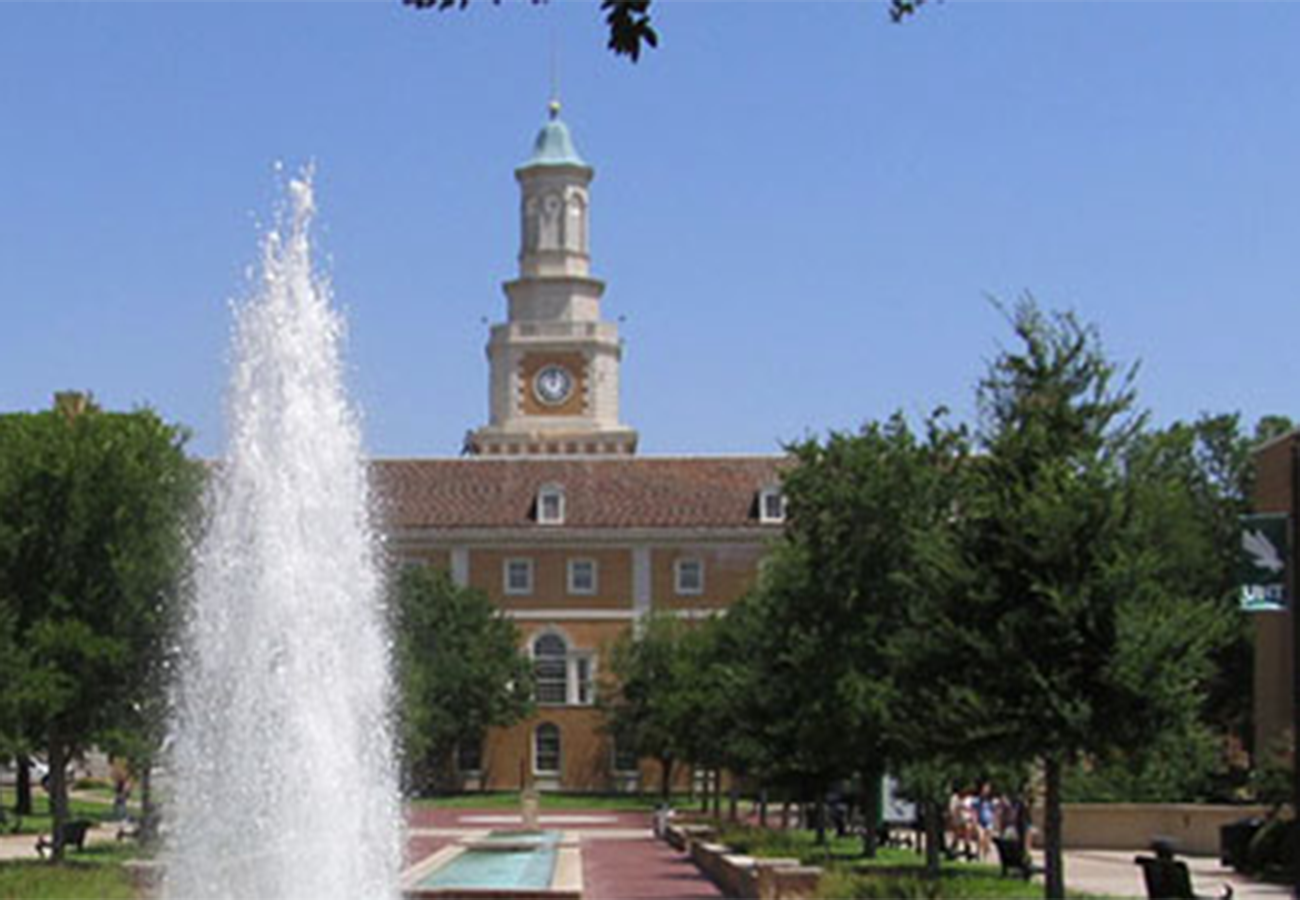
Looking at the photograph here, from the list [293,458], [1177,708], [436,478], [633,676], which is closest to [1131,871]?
[1177,708]

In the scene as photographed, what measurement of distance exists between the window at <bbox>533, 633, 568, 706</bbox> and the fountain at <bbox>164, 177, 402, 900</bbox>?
6015cm

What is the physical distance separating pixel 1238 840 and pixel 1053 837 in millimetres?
14362

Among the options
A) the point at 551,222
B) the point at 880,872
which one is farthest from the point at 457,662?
Result: the point at 880,872

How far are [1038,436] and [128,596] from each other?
15694mm

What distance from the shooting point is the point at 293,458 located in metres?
24.1

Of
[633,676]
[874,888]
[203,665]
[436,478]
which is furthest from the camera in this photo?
[436,478]

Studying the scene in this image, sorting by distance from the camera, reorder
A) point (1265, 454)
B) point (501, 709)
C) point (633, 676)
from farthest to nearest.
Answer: point (501, 709) → point (633, 676) → point (1265, 454)

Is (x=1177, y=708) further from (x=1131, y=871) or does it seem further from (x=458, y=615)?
(x=458, y=615)

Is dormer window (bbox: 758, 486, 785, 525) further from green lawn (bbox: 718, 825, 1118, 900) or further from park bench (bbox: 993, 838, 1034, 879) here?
park bench (bbox: 993, 838, 1034, 879)

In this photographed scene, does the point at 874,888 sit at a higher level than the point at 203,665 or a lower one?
lower

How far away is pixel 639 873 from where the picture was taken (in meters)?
36.1

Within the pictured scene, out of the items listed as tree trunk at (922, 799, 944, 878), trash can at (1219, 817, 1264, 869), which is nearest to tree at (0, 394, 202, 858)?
tree trunk at (922, 799, 944, 878)

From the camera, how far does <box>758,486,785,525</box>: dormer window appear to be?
83562 millimetres

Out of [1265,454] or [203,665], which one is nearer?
[203,665]
